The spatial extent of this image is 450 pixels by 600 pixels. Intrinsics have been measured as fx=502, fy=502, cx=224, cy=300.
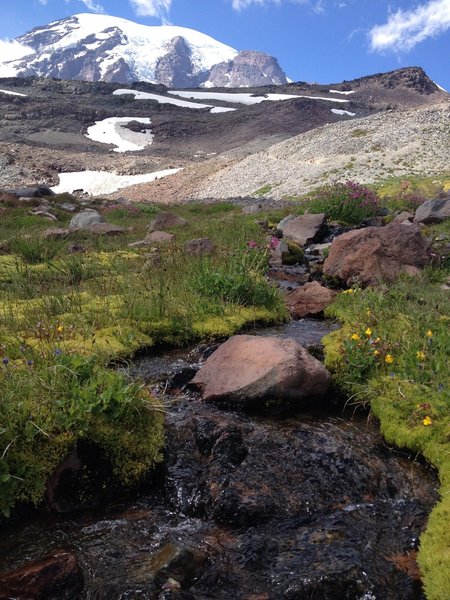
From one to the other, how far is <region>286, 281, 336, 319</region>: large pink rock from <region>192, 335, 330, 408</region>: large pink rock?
2888 mm

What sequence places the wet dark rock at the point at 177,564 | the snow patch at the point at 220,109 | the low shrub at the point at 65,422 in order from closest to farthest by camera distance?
the wet dark rock at the point at 177,564 < the low shrub at the point at 65,422 < the snow patch at the point at 220,109

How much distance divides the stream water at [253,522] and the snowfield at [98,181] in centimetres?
4997

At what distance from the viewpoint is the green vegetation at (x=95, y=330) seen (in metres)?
3.89

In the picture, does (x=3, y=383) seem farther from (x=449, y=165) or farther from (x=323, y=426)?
(x=449, y=165)

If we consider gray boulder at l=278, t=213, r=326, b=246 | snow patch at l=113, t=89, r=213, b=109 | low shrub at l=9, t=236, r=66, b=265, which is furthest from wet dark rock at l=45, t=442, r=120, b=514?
snow patch at l=113, t=89, r=213, b=109

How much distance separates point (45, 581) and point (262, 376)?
2820 millimetres

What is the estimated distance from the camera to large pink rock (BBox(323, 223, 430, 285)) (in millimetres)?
10109

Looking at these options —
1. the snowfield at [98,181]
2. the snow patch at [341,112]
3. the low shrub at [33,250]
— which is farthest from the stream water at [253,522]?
the snow patch at [341,112]

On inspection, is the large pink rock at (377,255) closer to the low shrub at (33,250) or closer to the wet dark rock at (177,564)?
the low shrub at (33,250)

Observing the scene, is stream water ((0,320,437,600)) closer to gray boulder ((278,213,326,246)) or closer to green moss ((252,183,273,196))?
gray boulder ((278,213,326,246))

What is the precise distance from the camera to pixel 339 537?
12.0 ft

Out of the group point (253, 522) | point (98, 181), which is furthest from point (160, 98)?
point (253, 522)

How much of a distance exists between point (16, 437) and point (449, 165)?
35.6 m

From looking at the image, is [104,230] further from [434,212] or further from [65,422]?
[65,422]
